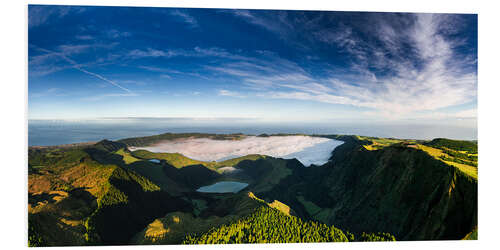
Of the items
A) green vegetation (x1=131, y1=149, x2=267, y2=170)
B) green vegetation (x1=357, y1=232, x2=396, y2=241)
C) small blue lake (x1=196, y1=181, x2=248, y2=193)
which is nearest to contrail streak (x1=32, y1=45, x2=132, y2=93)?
green vegetation (x1=131, y1=149, x2=267, y2=170)

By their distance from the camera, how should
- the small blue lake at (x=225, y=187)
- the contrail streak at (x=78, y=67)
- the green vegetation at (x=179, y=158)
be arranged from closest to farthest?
1. the contrail streak at (x=78, y=67)
2. the green vegetation at (x=179, y=158)
3. the small blue lake at (x=225, y=187)

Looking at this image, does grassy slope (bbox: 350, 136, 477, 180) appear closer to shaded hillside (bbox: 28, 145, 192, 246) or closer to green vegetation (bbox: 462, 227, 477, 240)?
green vegetation (bbox: 462, 227, 477, 240)

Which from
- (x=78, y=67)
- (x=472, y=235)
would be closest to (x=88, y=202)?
(x=78, y=67)

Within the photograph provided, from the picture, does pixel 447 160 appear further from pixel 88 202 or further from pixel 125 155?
pixel 88 202

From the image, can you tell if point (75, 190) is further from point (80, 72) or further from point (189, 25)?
point (189, 25)

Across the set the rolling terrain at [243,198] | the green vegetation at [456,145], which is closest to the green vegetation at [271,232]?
the rolling terrain at [243,198]

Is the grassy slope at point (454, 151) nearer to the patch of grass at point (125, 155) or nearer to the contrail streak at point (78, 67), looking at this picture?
the contrail streak at point (78, 67)
